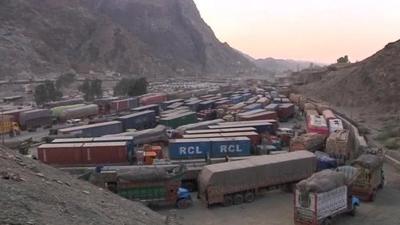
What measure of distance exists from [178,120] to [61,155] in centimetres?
2212

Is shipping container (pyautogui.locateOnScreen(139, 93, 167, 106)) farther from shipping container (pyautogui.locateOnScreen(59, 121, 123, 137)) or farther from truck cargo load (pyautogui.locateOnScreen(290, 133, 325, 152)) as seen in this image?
truck cargo load (pyautogui.locateOnScreen(290, 133, 325, 152))

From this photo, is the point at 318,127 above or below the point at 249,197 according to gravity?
above

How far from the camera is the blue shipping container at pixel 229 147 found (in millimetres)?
35344

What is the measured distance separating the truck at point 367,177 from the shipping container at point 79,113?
45.3m

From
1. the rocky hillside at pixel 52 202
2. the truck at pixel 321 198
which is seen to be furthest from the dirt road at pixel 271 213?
the rocky hillside at pixel 52 202

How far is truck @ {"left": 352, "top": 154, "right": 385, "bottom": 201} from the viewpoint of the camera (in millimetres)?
27500

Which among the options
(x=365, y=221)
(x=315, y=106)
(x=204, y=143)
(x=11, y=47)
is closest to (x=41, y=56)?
(x=11, y=47)

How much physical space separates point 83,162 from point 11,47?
13575cm

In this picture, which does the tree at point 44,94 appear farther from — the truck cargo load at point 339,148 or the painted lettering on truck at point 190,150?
the truck cargo load at point 339,148

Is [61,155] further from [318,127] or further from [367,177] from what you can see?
[318,127]

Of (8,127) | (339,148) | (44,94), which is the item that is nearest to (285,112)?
(339,148)

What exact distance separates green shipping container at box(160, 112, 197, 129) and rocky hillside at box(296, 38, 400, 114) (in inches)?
1186

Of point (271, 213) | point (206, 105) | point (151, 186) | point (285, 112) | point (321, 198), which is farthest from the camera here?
Answer: point (206, 105)

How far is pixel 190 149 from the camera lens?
116 feet
